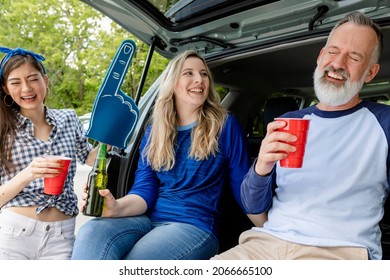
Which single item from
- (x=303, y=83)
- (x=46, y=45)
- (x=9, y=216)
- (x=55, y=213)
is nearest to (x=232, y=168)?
(x=55, y=213)

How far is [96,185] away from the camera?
1.83 meters

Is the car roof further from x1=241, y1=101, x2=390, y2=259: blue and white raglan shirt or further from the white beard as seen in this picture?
x1=241, y1=101, x2=390, y2=259: blue and white raglan shirt

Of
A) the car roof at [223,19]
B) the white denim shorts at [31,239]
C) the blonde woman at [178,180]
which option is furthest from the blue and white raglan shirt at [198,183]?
the car roof at [223,19]

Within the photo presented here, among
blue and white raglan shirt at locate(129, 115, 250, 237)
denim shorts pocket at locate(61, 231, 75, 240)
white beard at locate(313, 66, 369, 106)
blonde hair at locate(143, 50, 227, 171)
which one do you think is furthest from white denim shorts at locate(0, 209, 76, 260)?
white beard at locate(313, 66, 369, 106)

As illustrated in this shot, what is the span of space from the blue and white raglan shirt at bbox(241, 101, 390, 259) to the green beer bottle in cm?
59

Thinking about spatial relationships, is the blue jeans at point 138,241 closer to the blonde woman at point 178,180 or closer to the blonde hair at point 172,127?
the blonde woman at point 178,180

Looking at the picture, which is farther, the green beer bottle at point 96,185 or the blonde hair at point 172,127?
the blonde hair at point 172,127

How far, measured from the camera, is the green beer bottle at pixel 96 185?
1.80 metres

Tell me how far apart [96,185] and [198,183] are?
0.47 metres

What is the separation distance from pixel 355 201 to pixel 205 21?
126 centimetres

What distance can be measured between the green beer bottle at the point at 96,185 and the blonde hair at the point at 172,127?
30cm

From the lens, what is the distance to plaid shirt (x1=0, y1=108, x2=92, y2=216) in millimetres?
1912

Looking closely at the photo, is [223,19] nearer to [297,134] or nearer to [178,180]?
[178,180]

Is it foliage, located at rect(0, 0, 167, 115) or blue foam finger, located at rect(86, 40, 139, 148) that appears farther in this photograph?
foliage, located at rect(0, 0, 167, 115)
